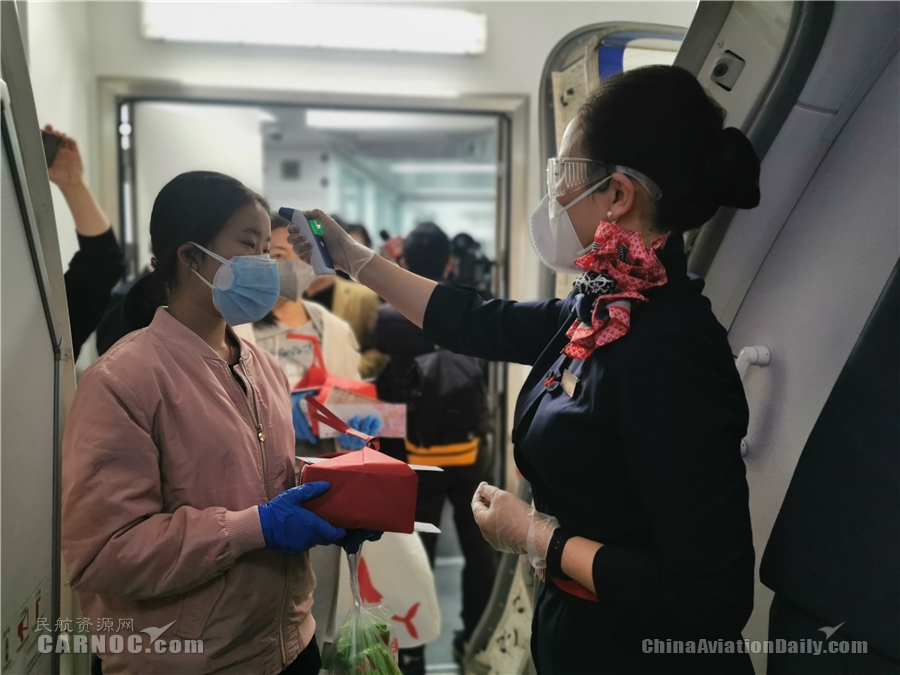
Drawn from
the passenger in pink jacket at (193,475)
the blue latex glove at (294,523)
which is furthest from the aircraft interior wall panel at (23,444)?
the blue latex glove at (294,523)

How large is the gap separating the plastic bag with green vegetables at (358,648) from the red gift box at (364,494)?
160 mm

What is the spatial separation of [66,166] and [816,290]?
175 cm

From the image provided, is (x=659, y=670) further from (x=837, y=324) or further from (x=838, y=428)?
(x=837, y=324)

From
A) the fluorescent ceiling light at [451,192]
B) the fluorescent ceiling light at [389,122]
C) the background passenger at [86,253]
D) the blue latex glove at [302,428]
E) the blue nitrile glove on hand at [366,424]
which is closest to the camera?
the background passenger at [86,253]

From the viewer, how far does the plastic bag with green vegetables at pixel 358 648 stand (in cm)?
133

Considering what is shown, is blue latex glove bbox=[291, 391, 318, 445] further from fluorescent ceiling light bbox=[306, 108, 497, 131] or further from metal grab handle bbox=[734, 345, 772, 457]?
fluorescent ceiling light bbox=[306, 108, 497, 131]

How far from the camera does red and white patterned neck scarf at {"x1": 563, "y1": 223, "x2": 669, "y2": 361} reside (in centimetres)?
110

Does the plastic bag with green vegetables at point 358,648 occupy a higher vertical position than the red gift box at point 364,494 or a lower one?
lower

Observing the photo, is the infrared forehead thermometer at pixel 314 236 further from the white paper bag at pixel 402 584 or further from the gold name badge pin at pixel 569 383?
the white paper bag at pixel 402 584

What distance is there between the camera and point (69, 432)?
3.55 ft

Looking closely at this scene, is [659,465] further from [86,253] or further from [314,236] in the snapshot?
[86,253]

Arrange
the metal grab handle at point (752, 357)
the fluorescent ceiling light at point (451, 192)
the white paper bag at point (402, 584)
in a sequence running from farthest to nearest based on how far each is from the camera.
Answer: the fluorescent ceiling light at point (451, 192) < the white paper bag at point (402, 584) < the metal grab handle at point (752, 357)

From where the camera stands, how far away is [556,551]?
1.13 meters

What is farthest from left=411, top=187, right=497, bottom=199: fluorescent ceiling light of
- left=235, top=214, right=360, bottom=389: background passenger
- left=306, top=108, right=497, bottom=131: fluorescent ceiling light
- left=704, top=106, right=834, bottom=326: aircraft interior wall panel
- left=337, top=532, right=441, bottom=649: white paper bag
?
left=704, top=106, right=834, bottom=326: aircraft interior wall panel
